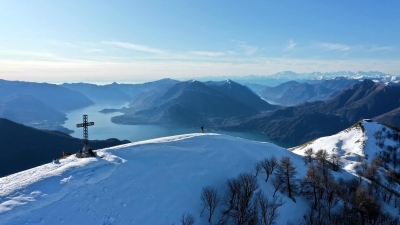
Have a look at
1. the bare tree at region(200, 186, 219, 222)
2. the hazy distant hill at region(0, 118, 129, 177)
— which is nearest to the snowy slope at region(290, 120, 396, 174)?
the bare tree at region(200, 186, 219, 222)

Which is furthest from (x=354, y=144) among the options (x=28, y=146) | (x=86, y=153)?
(x=28, y=146)

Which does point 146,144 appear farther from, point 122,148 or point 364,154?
Result: point 364,154

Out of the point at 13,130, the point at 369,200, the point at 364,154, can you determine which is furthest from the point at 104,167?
the point at 13,130

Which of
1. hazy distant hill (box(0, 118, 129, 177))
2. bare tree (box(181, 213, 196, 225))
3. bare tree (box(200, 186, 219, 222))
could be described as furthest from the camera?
hazy distant hill (box(0, 118, 129, 177))

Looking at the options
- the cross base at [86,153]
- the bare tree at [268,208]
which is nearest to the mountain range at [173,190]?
the bare tree at [268,208]

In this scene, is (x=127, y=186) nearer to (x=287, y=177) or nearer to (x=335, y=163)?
(x=287, y=177)

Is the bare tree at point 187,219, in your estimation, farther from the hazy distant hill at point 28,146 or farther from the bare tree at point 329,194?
the hazy distant hill at point 28,146

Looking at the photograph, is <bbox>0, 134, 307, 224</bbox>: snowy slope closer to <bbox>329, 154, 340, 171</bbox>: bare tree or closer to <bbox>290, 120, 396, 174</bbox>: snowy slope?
<bbox>329, 154, 340, 171</bbox>: bare tree
